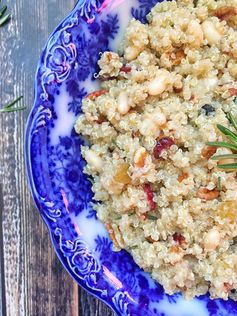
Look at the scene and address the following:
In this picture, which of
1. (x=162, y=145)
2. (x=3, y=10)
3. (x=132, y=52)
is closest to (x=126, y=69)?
(x=132, y=52)

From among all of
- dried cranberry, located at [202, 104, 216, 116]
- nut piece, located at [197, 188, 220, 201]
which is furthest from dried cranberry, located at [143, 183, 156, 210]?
dried cranberry, located at [202, 104, 216, 116]

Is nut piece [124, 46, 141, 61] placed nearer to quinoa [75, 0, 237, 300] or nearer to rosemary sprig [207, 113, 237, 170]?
quinoa [75, 0, 237, 300]

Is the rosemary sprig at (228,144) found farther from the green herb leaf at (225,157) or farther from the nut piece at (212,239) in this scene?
the nut piece at (212,239)

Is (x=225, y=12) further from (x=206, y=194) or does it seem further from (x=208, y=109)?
(x=206, y=194)

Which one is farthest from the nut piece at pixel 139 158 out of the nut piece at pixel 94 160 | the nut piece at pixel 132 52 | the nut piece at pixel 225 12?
the nut piece at pixel 225 12

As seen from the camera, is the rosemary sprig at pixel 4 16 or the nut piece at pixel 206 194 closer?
the nut piece at pixel 206 194

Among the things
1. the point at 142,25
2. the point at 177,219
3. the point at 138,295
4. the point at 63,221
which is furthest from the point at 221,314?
the point at 142,25
